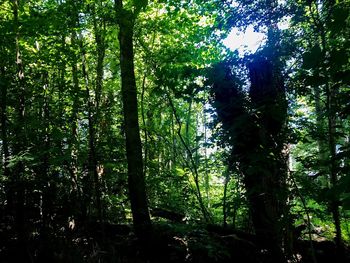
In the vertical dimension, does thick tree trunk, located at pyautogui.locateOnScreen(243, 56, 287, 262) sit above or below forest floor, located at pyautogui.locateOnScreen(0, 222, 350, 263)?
above

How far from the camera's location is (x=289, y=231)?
4531mm

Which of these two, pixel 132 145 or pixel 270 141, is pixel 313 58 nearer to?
pixel 270 141

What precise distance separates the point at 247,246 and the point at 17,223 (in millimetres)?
4505

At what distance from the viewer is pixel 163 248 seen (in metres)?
6.16

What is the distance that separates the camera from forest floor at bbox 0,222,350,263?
5516mm

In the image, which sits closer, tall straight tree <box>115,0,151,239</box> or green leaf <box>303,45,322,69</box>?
green leaf <box>303,45,322,69</box>

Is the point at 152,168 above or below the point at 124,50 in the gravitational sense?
below

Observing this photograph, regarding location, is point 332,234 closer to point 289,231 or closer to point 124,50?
point 289,231

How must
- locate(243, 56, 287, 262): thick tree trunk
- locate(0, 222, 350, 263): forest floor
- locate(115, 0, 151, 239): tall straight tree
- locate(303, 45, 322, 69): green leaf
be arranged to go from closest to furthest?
locate(303, 45, 322, 69): green leaf < locate(243, 56, 287, 262): thick tree trunk < locate(0, 222, 350, 263): forest floor < locate(115, 0, 151, 239): tall straight tree

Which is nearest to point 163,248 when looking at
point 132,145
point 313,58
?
point 132,145

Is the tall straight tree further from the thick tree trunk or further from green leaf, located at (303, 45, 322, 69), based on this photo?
green leaf, located at (303, 45, 322, 69)

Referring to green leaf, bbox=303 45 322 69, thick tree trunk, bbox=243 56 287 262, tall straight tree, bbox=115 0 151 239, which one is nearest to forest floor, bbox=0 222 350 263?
tall straight tree, bbox=115 0 151 239

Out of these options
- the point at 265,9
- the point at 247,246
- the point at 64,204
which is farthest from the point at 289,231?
the point at 64,204

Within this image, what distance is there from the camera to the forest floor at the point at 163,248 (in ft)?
18.1
